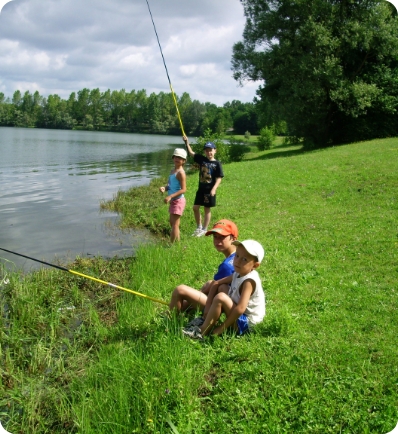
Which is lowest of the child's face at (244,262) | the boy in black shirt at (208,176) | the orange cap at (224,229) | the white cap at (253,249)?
the child's face at (244,262)

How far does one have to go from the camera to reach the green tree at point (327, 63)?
21.7 meters

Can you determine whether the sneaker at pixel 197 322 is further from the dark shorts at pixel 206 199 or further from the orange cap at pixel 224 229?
the dark shorts at pixel 206 199

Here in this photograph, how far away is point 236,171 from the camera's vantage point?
18.1 m

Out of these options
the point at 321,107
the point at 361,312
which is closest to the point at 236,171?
the point at 321,107

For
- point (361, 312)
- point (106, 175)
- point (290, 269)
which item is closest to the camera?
point (361, 312)

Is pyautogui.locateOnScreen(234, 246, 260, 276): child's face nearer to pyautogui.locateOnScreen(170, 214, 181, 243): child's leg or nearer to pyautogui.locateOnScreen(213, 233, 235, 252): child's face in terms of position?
pyautogui.locateOnScreen(213, 233, 235, 252): child's face

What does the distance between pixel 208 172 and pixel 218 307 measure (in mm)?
4805

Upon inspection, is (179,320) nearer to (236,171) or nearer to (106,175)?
(236,171)

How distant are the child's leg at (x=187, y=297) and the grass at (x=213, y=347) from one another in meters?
0.18

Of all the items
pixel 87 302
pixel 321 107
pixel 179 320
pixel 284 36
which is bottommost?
pixel 87 302

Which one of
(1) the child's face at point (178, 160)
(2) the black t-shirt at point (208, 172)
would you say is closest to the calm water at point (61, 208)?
(2) the black t-shirt at point (208, 172)

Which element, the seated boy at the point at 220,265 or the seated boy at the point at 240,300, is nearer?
the seated boy at the point at 240,300

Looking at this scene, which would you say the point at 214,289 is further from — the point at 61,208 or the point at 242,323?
the point at 61,208

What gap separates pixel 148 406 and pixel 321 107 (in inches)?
968
